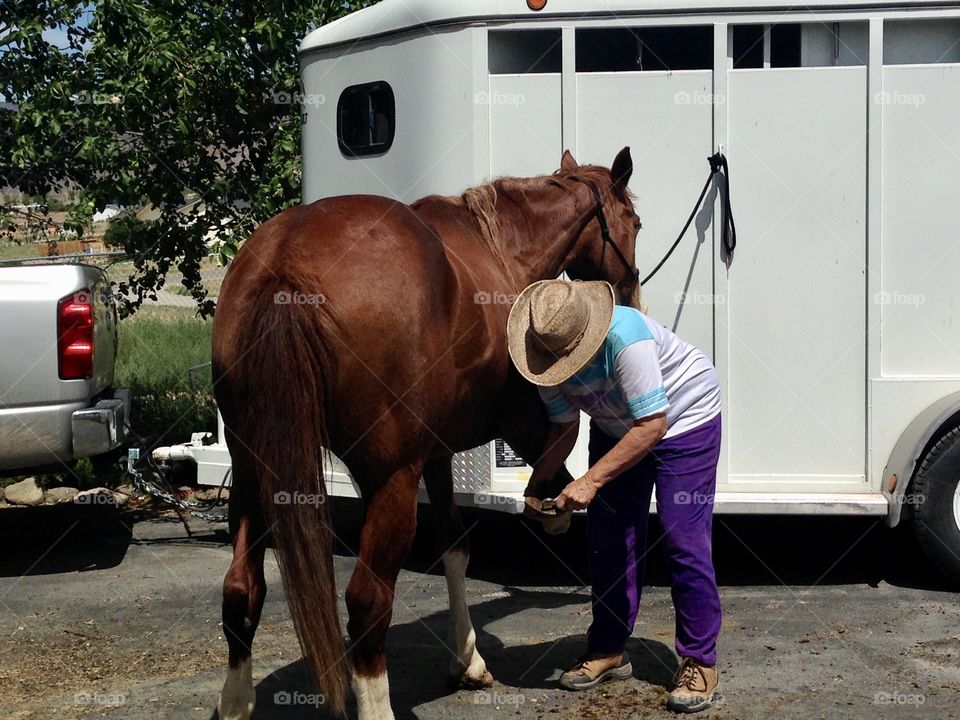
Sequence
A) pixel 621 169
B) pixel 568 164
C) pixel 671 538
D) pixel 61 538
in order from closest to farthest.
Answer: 1. pixel 671 538
2. pixel 621 169
3. pixel 568 164
4. pixel 61 538

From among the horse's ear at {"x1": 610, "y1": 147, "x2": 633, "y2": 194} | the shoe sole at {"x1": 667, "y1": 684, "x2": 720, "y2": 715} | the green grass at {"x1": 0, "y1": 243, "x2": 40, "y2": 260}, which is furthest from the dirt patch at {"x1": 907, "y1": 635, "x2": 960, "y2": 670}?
the green grass at {"x1": 0, "y1": 243, "x2": 40, "y2": 260}

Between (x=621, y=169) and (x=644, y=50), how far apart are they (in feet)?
3.79

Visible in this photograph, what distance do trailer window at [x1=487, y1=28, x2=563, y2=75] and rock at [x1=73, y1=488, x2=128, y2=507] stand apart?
13.3ft

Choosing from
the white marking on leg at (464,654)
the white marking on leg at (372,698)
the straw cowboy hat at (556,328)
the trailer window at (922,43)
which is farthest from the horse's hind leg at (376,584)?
the trailer window at (922,43)

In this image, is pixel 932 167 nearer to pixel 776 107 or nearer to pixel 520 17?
pixel 776 107

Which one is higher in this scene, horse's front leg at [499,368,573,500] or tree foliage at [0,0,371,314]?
tree foliage at [0,0,371,314]

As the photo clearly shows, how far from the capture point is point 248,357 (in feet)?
12.2

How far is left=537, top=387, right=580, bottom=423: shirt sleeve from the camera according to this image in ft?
14.8

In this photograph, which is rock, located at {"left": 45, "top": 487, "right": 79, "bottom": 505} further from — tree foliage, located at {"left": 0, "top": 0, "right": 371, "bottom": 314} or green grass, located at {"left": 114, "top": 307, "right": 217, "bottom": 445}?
tree foliage, located at {"left": 0, "top": 0, "right": 371, "bottom": 314}

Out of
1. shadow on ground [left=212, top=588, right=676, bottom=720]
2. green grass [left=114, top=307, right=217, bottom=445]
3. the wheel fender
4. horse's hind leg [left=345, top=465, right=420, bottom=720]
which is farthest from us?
green grass [left=114, top=307, right=217, bottom=445]

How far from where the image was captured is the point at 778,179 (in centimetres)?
593

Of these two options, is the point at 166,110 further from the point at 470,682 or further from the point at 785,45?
the point at 470,682

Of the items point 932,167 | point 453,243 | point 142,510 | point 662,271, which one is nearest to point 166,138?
point 142,510

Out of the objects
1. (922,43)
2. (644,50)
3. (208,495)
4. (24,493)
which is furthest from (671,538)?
(24,493)
